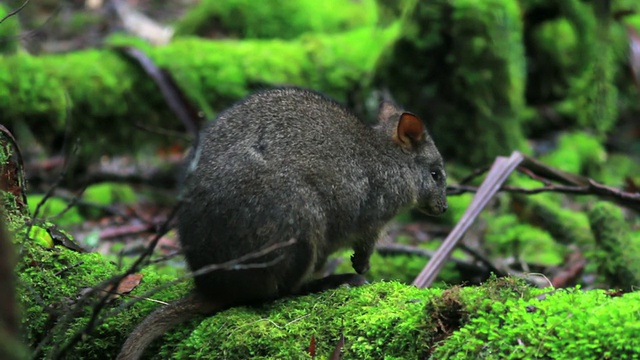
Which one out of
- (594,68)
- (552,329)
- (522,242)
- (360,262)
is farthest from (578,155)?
(552,329)

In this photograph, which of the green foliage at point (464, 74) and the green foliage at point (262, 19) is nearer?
the green foliage at point (464, 74)

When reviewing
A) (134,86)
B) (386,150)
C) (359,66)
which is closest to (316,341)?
(386,150)

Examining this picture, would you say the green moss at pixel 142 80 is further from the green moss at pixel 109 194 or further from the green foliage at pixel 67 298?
the green foliage at pixel 67 298

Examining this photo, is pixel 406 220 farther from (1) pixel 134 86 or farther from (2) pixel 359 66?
(1) pixel 134 86

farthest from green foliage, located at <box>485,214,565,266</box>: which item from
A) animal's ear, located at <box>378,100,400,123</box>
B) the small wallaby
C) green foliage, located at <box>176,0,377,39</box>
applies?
green foliage, located at <box>176,0,377,39</box>

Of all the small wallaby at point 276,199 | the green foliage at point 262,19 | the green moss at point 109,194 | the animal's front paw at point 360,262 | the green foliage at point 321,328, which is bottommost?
the green moss at point 109,194

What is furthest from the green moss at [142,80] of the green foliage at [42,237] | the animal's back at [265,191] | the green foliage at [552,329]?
the green foliage at [552,329]
